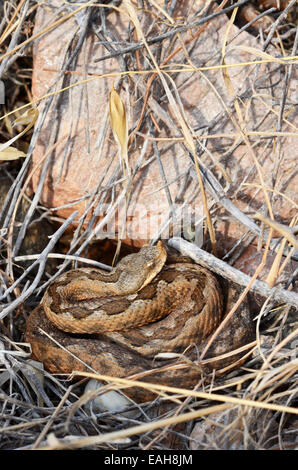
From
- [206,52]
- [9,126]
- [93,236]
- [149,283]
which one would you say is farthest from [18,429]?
[206,52]

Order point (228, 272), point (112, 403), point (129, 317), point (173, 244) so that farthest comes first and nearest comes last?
point (173, 244)
point (129, 317)
point (228, 272)
point (112, 403)

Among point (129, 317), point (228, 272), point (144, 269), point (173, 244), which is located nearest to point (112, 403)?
point (129, 317)

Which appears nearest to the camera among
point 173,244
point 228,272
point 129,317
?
point 228,272

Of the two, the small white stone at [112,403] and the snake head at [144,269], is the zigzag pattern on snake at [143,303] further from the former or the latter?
the small white stone at [112,403]

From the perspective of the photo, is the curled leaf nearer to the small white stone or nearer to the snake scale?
the snake scale

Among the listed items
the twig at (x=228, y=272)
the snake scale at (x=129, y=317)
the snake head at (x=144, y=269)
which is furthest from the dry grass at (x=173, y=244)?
the snake head at (x=144, y=269)

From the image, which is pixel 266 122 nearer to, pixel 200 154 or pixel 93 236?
pixel 200 154

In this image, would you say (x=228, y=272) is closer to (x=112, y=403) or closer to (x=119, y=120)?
(x=112, y=403)

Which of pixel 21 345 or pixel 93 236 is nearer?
pixel 21 345
